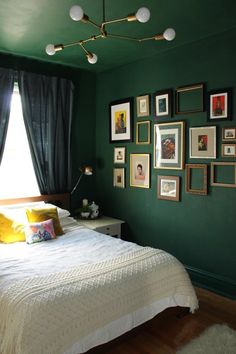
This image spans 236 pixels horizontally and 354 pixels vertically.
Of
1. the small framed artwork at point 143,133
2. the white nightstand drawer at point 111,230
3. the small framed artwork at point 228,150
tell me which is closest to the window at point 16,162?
the white nightstand drawer at point 111,230

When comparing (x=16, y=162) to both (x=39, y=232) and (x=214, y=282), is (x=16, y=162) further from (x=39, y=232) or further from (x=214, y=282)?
(x=214, y=282)

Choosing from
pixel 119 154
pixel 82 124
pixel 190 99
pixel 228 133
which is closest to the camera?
pixel 228 133

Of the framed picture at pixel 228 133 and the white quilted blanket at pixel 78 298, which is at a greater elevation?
the framed picture at pixel 228 133

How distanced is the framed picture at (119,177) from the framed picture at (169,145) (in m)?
0.62

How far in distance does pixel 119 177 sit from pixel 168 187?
89cm

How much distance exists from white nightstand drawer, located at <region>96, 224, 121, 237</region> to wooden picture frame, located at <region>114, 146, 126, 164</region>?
0.89m

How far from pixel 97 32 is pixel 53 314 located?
8.48 ft

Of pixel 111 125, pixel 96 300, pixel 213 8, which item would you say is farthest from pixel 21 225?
pixel 213 8

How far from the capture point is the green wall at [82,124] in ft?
14.5

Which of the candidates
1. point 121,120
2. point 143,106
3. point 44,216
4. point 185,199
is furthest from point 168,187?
point 44,216

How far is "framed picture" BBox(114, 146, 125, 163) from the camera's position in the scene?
4.33 meters

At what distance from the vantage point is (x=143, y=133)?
4.02 meters

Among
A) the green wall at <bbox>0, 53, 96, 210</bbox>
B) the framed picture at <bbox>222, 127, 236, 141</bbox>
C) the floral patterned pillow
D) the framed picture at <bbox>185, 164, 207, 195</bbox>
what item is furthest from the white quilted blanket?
the green wall at <bbox>0, 53, 96, 210</bbox>

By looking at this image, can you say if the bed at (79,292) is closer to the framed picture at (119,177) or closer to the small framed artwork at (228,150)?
the small framed artwork at (228,150)
